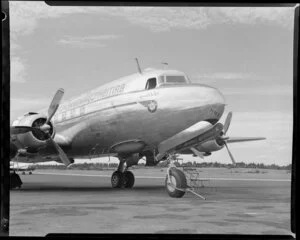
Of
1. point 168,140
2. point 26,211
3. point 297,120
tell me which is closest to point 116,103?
point 168,140

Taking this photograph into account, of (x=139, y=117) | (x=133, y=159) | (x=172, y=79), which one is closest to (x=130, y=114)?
(x=139, y=117)

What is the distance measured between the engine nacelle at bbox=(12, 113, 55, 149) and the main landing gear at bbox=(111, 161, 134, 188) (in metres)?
2.67

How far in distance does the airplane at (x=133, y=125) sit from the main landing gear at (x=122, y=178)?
1 cm

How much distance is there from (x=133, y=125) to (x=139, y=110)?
554mm

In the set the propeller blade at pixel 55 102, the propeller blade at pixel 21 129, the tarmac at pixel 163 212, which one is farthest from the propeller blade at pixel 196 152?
the propeller blade at pixel 21 129

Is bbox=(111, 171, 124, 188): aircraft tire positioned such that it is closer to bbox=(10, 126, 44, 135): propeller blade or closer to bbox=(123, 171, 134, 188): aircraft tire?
bbox=(123, 171, 134, 188): aircraft tire

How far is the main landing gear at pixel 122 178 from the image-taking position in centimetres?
1339

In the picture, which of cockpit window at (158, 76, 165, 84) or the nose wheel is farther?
the nose wheel

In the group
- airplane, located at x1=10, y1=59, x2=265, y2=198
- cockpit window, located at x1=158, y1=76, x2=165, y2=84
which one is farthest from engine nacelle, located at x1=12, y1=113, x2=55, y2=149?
cockpit window, located at x1=158, y1=76, x2=165, y2=84

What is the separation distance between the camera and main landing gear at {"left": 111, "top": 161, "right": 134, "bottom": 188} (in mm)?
13391

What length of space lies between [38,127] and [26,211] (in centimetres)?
370

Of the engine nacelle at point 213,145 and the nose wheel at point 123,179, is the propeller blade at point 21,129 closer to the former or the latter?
the nose wheel at point 123,179

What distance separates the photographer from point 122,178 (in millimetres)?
13469

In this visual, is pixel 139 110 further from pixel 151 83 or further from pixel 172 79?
pixel 172 79
